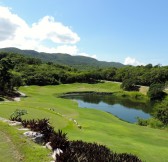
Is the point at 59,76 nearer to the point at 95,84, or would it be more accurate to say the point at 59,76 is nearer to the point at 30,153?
the point at 95,84

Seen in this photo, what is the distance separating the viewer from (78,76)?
172000 millimetres

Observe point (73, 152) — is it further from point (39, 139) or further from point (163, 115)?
point (163, 115)

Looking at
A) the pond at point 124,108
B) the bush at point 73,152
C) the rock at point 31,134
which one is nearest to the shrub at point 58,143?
the bush at point 73,152

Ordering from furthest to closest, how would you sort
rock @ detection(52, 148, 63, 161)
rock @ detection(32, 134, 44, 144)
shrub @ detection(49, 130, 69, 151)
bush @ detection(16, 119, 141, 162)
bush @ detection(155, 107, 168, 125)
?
bush @ detection(155, 107, 168, 125) → rock @ detection(32, 134, 44, 144) → shrub @ detection(49, 130, 69, 151) → rock @ detection(52, 148, 63, 161) → bush @ detection(16, 119, 141, 162)

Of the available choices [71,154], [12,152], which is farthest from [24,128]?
[71,154]

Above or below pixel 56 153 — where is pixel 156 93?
above

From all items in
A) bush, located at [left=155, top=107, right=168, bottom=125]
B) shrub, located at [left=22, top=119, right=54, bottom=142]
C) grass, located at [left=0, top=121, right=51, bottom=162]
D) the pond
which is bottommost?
the pond

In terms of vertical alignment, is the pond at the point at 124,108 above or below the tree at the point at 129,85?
below

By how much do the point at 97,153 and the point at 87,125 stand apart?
19.3 m

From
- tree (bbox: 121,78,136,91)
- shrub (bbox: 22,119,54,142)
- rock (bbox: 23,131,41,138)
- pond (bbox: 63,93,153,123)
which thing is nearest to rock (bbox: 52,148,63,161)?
shrub (bbox: 22,119,54,142)

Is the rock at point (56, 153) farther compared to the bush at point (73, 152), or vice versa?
the rock at point (56, 153)

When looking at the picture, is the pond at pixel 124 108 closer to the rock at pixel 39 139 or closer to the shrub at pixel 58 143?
the rock at pixel 39 139

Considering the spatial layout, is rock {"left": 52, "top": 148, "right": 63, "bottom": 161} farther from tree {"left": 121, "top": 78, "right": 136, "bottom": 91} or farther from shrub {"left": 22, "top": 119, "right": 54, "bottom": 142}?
tree {"left": 121, "top": 78, "right": 136, "bottom": 91}

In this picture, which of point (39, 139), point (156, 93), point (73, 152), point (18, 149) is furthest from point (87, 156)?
point (156, 93)
